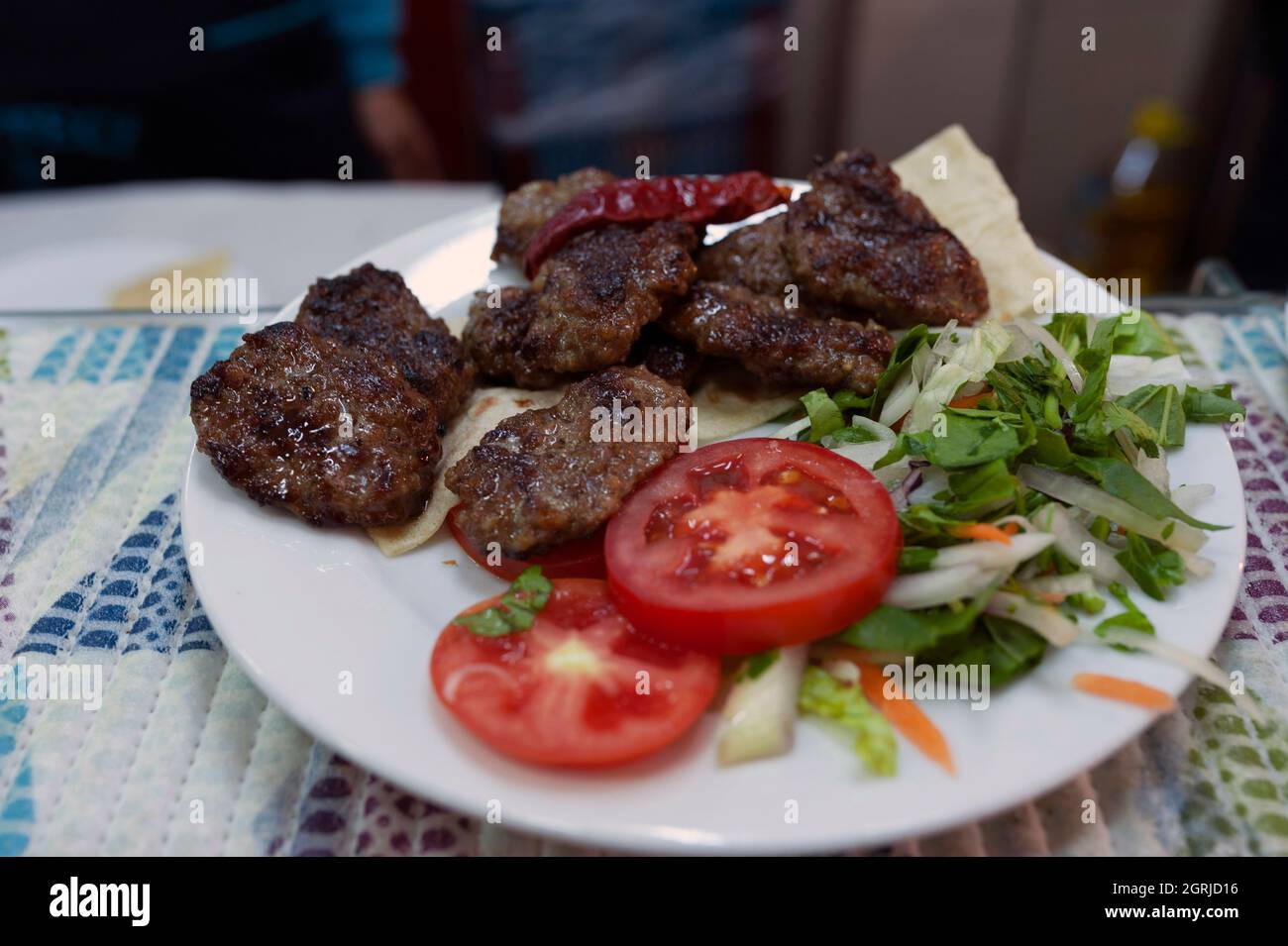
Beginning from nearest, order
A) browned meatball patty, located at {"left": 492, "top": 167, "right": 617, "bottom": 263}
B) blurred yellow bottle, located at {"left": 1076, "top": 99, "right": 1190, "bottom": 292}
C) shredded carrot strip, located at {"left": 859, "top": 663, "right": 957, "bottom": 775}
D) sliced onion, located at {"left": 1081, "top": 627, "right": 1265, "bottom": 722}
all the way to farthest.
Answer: shredded carrot strip, located at {"left": 859, "top": 663, "right": 957, "bottom": 775}, sliced onion, located at {"left": 1081, "top": 627, "right": 1265, "bottom": 722}, browned meatball patty, located at {"left": 492, "top": 167, "right": 617, "bottom": 263}, blurred yellow bottle, located at {"left": 1076, "top": 99, "right": 1190, "bottom": 292}

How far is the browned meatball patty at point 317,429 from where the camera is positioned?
2.31m

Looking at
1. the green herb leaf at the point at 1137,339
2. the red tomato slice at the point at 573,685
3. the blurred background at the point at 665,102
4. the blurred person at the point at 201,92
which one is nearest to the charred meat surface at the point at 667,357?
the red tomato slice at the point at 573,685

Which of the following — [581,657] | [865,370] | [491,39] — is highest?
[491,39]

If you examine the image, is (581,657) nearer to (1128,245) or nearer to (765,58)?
(765,58)

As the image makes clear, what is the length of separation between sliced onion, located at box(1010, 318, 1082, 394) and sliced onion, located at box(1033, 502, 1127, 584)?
0.49 meters

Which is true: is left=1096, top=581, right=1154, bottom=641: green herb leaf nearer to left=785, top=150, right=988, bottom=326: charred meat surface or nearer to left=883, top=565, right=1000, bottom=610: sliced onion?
left=883, top=565, right=1000, bottom=610: sliced onion

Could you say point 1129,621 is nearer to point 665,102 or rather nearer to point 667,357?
point 667,357

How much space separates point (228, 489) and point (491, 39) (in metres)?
4.12

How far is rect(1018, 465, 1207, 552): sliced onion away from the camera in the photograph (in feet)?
6.91

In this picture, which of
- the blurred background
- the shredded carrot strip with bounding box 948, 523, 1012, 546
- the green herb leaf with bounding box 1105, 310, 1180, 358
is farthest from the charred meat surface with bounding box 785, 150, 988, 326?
the blurred background

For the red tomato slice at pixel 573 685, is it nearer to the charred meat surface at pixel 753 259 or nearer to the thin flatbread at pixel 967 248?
the thin flatbread at pixel 967 248
